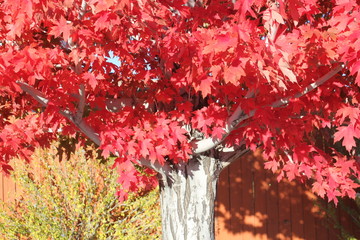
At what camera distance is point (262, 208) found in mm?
7934

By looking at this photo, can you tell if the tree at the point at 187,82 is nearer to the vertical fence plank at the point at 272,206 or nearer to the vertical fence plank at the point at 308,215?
the vertical fence plank at the point at 272,206

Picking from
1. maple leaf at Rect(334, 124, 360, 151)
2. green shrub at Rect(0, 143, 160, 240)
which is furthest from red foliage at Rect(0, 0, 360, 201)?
green shrub at Rect(0, 143, 160, 240)

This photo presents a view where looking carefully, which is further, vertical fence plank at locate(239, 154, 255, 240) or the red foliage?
vertical fence plank at locate(239, 154, 255, 240)

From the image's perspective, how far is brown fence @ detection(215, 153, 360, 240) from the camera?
25.6 feet

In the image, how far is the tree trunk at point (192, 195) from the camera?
4320 millimetres

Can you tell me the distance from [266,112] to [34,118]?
2152 millimetres

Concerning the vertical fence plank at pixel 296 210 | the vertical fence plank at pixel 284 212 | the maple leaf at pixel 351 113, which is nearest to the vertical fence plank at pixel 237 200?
the vertical fence plank at pixel 284 212

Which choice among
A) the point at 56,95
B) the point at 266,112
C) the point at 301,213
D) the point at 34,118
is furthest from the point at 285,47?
the point at 301,213

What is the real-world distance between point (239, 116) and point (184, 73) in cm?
58

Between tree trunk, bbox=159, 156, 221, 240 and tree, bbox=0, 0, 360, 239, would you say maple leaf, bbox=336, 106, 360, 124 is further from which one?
tree trunk, bbox=159, 156, 221, 240

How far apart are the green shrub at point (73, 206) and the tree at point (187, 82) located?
2.85 metres

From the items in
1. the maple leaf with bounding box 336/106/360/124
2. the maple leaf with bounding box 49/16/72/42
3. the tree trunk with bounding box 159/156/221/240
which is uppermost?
the maple leaf with bounding box 49/16/72/42

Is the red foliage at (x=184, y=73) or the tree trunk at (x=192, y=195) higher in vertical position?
the red foliage at (x=184, y=73)

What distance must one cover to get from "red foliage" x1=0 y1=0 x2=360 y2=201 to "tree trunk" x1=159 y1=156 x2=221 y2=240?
20 centimetres
